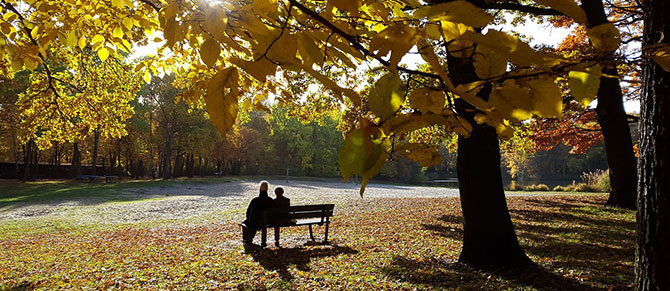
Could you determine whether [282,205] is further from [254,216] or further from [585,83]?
[585,83]

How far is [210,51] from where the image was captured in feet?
2.78

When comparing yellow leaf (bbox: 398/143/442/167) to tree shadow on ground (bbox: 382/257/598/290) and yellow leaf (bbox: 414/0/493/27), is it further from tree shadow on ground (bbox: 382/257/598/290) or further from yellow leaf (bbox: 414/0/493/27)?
tree shadow on ground (bbox: 382/257/598/290)

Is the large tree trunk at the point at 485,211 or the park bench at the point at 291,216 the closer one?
the large tree trunk at the point at 485,211

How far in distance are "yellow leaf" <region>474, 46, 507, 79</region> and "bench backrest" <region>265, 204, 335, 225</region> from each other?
708 cm

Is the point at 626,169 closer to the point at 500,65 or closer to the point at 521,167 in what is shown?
the point at 500,65

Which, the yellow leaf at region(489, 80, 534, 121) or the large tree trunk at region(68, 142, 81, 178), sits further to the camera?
the large tree trunk at region(68, 142, 81, 178)

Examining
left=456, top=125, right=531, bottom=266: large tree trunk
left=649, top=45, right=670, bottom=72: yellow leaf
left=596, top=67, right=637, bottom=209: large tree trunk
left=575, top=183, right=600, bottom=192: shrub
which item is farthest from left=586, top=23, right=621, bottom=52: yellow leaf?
left=575, top=183, right=600, bottom=192: shrub

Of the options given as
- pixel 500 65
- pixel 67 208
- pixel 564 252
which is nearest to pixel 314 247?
pixel 564 252

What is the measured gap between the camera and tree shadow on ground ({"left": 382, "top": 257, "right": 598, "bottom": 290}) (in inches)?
179

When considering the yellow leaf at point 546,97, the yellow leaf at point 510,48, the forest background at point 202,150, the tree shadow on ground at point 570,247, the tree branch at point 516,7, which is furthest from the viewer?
the forest background at point 202,150

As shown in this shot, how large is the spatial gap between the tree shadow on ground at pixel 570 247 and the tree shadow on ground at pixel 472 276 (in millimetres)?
11

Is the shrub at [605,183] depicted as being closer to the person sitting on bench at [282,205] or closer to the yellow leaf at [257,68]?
the person sitting on bench at [282,205]

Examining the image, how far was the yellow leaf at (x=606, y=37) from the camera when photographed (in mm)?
768

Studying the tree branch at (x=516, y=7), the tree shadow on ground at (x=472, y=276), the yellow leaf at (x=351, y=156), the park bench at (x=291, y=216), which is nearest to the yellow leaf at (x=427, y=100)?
the yellow leaf at (x=351, y=156)
